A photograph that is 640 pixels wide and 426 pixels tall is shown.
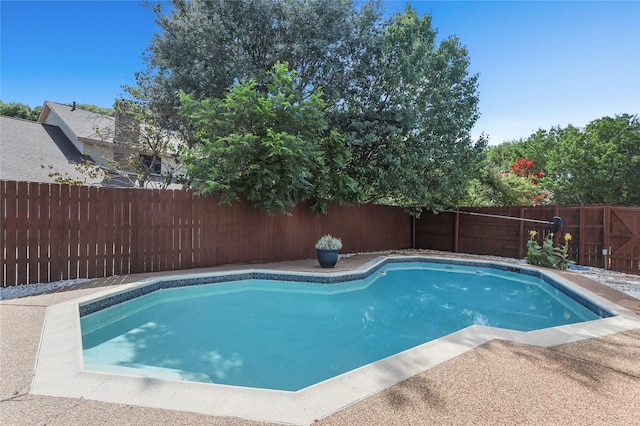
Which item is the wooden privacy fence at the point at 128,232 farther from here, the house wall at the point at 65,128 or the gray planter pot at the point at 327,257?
the house wall at the point at 65,128

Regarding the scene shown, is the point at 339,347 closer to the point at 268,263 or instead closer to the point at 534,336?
the point at 534,336

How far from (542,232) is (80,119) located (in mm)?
17875

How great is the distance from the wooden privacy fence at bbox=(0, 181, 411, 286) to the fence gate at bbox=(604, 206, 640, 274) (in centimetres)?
765

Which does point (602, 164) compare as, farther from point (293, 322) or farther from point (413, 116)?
point (293, 322)

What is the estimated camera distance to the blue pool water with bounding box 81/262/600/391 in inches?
133

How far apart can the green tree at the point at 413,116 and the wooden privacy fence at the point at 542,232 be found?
4.65 ft

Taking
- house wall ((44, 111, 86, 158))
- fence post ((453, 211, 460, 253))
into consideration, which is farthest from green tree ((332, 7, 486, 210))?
house wall ((44, 111, 86, 158))

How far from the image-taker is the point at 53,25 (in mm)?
10094

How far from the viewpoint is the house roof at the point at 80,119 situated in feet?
41.9

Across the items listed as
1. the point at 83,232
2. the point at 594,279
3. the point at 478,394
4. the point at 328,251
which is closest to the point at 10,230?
the point at 83,232

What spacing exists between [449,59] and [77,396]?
12267 mm

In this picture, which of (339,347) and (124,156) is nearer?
(339,347)

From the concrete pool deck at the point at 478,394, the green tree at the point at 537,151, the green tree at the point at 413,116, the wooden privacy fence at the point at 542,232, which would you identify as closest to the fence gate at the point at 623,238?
the wooden privacy fence at the point at 542,232

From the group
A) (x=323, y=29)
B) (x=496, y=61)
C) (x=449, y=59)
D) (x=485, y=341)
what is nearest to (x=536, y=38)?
Result: (x=496, y=61)
